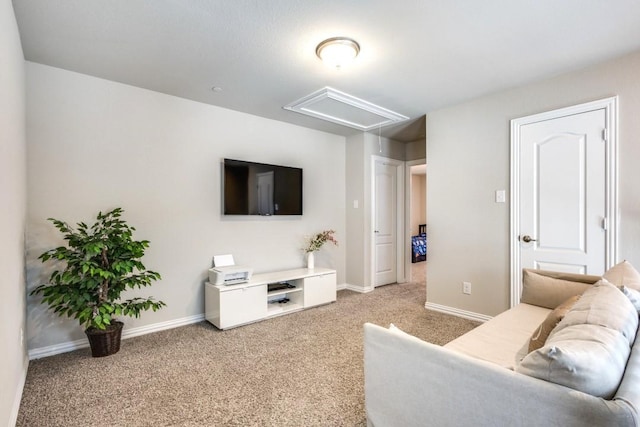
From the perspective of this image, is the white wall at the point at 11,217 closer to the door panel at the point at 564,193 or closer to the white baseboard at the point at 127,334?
the white baseboard at the point at 127,334

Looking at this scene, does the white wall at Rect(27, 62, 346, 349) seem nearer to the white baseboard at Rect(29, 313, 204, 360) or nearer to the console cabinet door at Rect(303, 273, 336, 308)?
the white baseboard at Rect(29, 313, 204, 360)

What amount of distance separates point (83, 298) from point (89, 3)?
6.50 ft

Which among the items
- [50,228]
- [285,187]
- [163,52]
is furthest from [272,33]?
[50,228]

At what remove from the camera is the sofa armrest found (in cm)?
81

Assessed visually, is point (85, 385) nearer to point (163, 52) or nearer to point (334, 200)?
point (163, 52)

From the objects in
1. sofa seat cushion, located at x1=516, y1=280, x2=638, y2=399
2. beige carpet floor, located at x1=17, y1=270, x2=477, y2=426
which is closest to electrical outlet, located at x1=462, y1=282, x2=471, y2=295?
beige carpet floor, located at x1=17, y1=270, x2=477, y2=426

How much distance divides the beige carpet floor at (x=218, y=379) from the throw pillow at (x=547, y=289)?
83 cm

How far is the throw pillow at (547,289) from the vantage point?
7.29 ft

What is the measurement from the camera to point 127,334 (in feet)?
9.66

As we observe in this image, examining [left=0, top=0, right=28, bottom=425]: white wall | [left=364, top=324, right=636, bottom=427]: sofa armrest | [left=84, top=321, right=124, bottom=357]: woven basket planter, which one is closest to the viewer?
[left=364, top=324, right=636, bottom=427]: sofa armrest

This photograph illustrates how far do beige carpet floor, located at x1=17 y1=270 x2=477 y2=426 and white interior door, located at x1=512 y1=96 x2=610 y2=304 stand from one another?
1082 mm

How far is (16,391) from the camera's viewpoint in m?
1.88

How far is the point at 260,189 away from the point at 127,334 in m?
1.96

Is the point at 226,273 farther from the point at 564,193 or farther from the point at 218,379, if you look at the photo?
the point at 564,193
